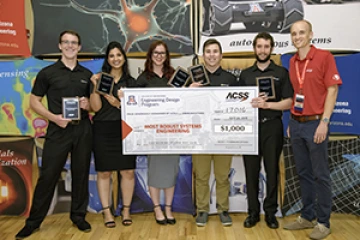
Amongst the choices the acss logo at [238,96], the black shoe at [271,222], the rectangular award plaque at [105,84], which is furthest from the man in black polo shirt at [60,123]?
the black shoe at [271,222]

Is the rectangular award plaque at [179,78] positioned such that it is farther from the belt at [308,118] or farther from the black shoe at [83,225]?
the black shoe at [83,225]

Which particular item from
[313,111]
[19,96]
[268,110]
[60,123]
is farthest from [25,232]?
[313,111]

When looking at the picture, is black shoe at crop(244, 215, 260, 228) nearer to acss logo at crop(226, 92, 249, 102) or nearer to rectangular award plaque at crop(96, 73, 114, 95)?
acss logo at crop(226, 92, 249, 102)

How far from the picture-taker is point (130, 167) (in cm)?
326

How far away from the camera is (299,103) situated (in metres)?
2.90

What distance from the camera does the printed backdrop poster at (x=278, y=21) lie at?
3.55 metres

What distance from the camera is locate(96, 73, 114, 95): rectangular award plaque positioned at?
9.81 feet

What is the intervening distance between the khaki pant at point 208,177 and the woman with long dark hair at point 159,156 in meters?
0.23

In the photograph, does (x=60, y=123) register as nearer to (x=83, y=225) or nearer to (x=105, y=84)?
(x=105, y=84)

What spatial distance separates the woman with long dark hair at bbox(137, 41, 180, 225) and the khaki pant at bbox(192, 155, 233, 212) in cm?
23

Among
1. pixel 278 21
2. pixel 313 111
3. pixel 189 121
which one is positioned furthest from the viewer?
pixel 278 21

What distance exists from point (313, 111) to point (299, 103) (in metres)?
0.13

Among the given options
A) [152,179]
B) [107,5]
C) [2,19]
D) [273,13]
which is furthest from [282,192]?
[2,19]

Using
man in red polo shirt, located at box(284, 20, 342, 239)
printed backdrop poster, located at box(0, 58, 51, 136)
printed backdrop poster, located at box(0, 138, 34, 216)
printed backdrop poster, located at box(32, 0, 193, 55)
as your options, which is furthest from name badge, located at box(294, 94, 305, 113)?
printed backdrop poster, located at box(0, 138, 34, 216)
